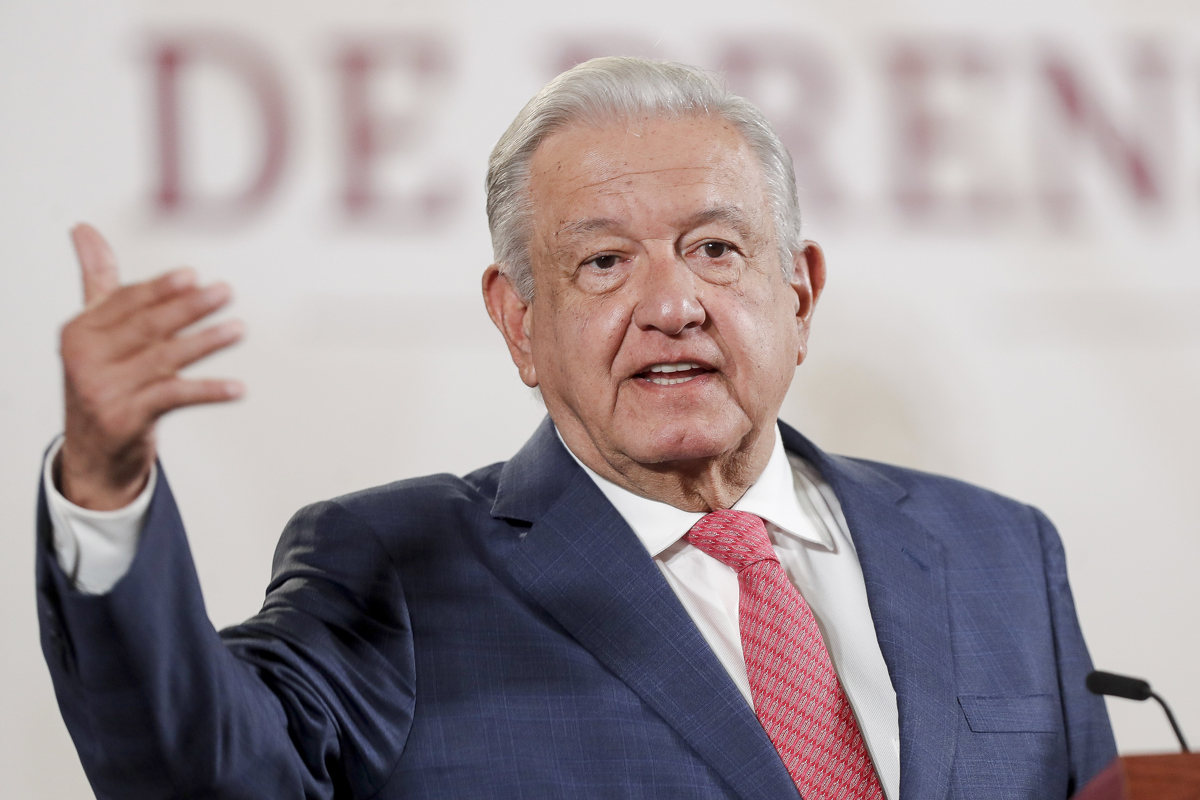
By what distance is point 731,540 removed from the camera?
1.64 metres

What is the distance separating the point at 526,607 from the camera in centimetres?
154

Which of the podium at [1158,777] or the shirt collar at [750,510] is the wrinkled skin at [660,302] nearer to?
the shirt collar at [750,510]

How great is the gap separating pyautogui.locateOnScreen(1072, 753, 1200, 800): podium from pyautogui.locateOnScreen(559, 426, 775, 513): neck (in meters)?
0.71

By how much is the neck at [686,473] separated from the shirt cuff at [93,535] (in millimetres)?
738

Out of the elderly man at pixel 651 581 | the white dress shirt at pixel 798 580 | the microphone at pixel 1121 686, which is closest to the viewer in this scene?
the microphone at pixel 1121 686

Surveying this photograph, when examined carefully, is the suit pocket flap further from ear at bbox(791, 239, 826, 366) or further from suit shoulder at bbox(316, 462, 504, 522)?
suit shoulder at bbox(316, 462, 504, 522)

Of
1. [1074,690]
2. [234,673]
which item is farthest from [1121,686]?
[234,673]

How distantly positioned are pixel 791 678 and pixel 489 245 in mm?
1139

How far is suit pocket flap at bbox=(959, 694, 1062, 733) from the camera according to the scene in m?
1.61

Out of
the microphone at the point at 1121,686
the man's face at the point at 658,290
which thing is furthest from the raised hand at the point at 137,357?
the microphone at the point at 1121,686

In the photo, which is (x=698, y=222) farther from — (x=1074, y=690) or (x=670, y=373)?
(x=1074, y=690)

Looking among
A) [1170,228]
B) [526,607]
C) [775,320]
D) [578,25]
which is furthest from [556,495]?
[1170,228]

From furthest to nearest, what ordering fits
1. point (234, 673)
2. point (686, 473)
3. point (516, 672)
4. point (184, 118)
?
1. point (184, 118)
2. point (686, 473)
3. point (516, 672)
4. point (234, 673)

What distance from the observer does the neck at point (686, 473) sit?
1679 millimetres
